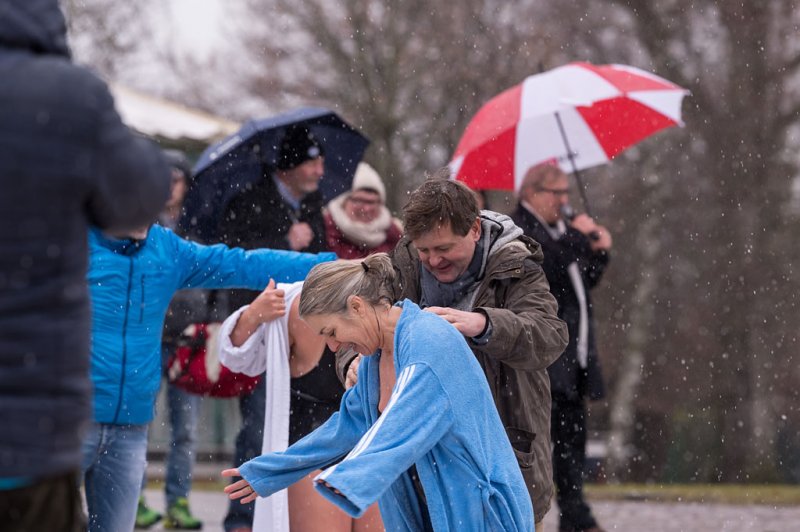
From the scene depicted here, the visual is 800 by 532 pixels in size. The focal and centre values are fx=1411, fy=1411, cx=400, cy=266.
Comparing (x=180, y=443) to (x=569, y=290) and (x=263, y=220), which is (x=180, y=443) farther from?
(x=569, y=290)

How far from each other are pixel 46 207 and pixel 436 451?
1.72 meters

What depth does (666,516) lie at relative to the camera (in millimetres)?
11531

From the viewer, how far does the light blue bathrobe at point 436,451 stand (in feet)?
13.6

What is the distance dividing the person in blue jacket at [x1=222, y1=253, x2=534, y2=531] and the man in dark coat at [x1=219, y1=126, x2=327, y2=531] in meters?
3.19

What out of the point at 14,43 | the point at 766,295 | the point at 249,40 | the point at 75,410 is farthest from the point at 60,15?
the point at 249,40

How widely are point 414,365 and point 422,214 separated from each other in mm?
858

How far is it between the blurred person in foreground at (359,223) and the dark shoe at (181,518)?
2.35 meters

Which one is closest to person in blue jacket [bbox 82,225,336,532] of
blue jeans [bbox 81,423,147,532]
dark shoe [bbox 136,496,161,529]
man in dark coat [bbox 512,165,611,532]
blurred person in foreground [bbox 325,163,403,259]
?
blue jeans [bbox 81,423,147,532]

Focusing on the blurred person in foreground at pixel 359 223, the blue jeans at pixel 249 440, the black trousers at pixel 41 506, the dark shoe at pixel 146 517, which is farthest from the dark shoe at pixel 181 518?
the black trousers at pixel 41 506

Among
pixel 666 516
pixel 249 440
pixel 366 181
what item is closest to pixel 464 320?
pixel 249 440

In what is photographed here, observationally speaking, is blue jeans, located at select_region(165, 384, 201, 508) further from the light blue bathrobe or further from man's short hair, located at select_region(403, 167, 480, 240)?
the light blue bathrobe

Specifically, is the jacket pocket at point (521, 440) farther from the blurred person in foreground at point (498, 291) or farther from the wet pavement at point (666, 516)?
the wet pavement at point (666, 516)

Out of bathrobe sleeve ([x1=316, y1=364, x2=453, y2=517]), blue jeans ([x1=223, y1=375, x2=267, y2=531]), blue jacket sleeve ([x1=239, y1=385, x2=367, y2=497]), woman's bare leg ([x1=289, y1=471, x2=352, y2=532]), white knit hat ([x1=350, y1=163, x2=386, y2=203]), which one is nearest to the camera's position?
bathrobe sleeve ([x1=316, y1=364, x2=453, y2=517])

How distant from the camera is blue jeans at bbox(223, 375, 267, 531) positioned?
762 cm
